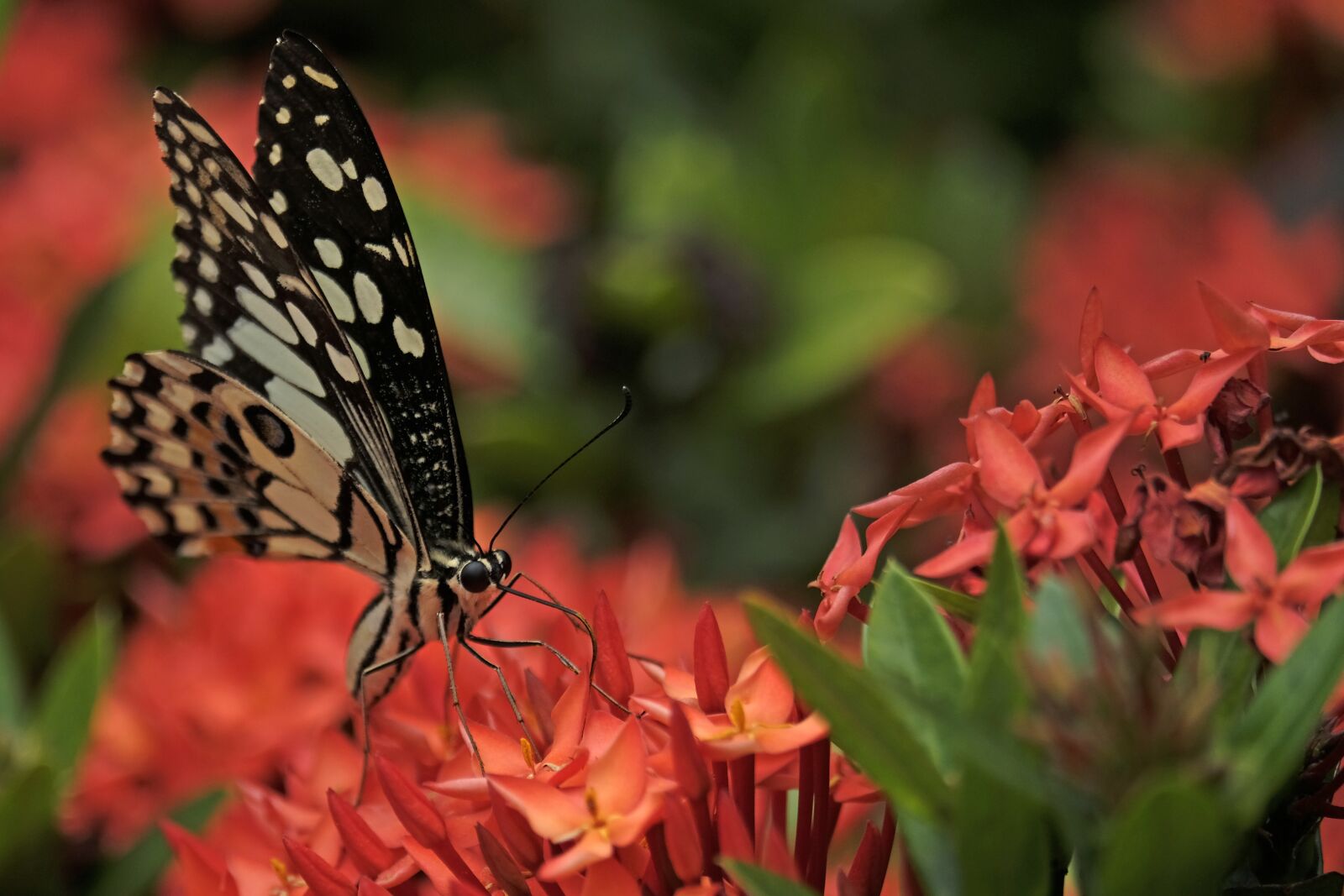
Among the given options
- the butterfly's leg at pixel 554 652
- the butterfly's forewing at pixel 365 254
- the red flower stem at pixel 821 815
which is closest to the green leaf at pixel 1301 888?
the red flower stem at pixel 821 815

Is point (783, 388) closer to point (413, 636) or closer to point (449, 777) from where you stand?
point (413, 636)

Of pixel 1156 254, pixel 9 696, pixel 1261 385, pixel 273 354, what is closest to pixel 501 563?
pixel 273 354

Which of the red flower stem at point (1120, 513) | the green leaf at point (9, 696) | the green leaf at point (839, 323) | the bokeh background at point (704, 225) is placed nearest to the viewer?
the red flower stem at point (1120, 513)

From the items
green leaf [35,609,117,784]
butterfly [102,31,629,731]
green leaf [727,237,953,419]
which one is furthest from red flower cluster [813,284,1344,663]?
green leaf [727,237,953,419]

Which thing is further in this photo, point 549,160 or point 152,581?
point 549,160

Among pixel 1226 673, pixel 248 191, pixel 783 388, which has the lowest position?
pixel 783 388

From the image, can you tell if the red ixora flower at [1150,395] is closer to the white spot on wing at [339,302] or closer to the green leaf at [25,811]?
the white spot on wing at [339,302]

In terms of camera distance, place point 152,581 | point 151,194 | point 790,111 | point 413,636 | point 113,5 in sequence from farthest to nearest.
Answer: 1. point 113,5
2. point 790,111
3. point 151,194
4. point 152,581
5. point 413,636

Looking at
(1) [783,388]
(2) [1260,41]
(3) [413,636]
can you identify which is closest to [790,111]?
(1) [783,388]
